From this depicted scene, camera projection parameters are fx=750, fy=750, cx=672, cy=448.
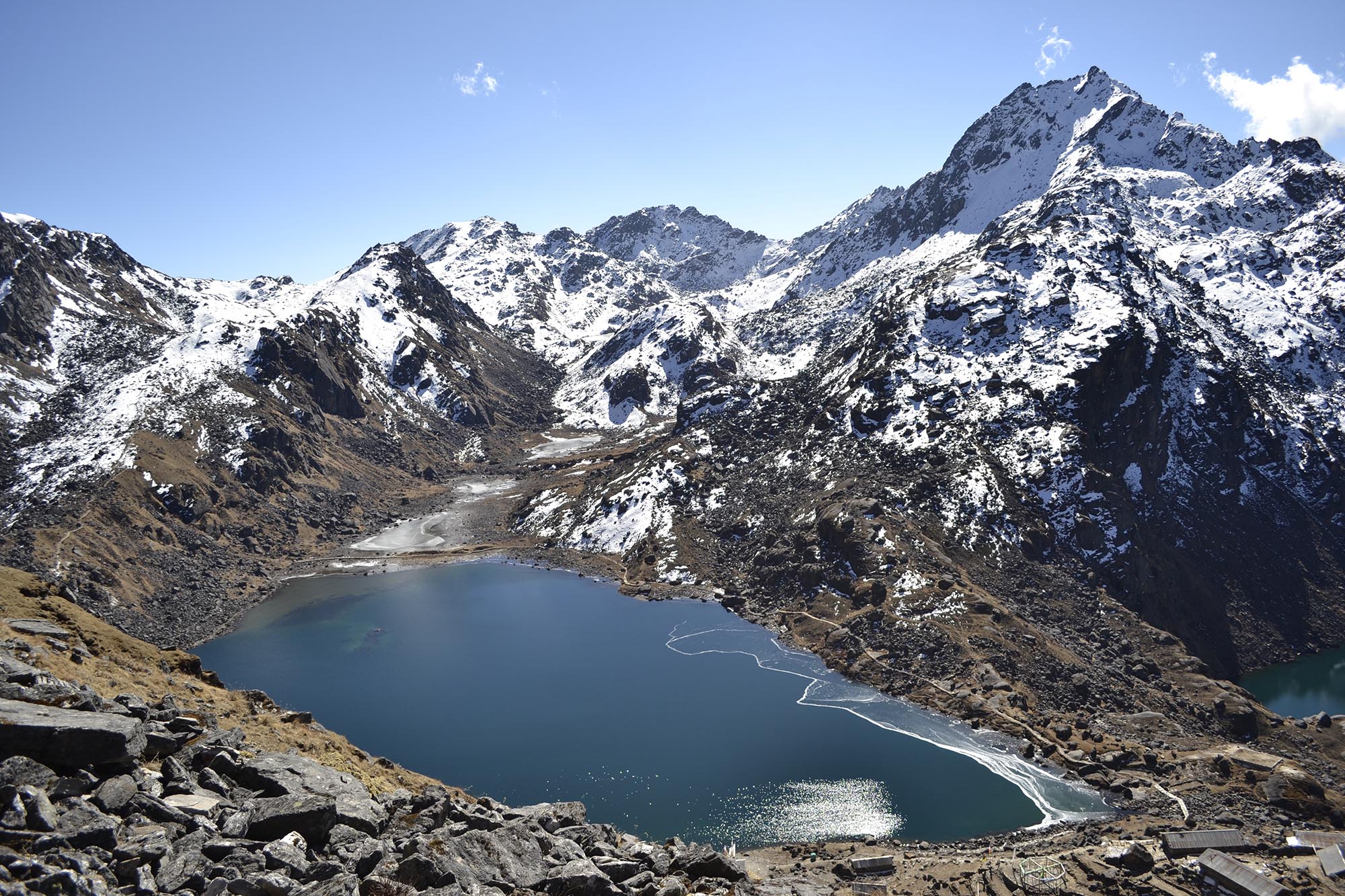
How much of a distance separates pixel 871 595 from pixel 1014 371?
1811 inches

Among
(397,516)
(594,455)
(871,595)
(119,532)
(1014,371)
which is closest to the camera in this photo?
(871,595)

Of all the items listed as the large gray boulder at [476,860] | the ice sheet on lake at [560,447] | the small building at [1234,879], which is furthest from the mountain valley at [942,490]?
the large gray boulder at [476,860]

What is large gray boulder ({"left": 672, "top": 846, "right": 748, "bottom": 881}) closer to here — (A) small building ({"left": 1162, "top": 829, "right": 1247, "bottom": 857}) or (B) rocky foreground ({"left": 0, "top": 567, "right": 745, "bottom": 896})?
(B) rocky foreground ({"left": 0, "top": 567, "right": 745, "bottom": 896})

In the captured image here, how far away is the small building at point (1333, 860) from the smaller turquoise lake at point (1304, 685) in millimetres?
41671


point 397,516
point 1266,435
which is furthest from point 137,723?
point 1266,435

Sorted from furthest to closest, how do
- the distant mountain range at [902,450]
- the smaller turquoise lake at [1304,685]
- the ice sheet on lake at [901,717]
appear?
the distant mountain range at [902,450], the smaller turquoise lake at [1304,685], the ice sheet on lake at [901,717]

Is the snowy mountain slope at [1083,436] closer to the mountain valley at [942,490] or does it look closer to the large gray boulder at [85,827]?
the mountain valley at [942,490]

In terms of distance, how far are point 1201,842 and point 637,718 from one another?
43.9 metres

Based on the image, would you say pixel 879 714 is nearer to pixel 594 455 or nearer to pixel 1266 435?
pixel 1266 435

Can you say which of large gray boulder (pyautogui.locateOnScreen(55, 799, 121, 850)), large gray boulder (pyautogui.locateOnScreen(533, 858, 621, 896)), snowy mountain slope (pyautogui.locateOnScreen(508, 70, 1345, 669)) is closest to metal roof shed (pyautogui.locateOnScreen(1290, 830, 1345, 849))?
snowy mountain slope (pyautogui.locateOnScreen(508, 70, 1345, 669))

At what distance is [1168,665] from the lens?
78125 mm

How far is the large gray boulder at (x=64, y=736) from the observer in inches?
733

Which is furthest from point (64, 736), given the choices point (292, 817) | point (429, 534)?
point (429, 534)

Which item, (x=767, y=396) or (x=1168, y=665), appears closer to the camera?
(x=1168, y=665)
